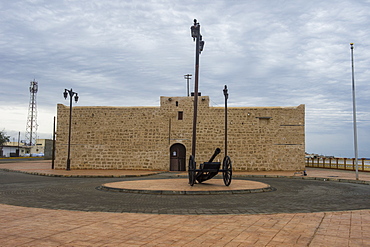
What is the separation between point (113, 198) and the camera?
852cm

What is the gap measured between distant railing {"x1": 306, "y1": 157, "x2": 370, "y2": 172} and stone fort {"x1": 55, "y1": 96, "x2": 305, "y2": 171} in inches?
147

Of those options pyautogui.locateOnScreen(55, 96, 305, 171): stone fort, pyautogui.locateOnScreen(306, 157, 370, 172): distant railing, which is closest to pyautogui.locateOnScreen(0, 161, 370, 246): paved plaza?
pyautogui.locateOnScreen(55, 96, 305, 171): stone fort

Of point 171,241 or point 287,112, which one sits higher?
point 287,112

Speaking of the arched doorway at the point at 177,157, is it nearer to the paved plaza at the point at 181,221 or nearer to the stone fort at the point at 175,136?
the stone fort at the point at 175,136

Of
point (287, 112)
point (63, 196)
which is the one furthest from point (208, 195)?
point (287, 112)

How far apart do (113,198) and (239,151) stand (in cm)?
1429

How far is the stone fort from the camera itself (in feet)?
70.8

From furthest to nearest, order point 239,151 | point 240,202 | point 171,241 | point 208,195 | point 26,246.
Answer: point 239,151
point 208,195
point 240,202
point 171,241
point 26,246

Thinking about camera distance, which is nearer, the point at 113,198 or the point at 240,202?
the point at 240,202

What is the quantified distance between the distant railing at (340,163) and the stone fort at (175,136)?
3730mm

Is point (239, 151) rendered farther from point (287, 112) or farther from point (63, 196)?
point (63, 196)

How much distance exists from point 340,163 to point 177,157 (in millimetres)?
11689

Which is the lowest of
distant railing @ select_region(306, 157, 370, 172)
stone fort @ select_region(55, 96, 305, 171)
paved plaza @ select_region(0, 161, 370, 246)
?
paved plaza @ select_region(0, 161, 370, 246)

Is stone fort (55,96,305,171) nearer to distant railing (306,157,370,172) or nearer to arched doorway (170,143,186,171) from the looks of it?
arched doorway (170,143,186,171)
